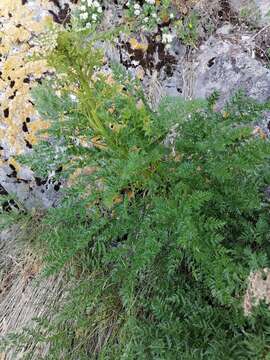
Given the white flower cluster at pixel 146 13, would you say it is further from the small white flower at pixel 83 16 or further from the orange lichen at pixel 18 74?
the orange lichen at pixel 18 74

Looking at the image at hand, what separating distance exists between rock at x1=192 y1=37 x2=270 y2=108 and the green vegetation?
0.78 m

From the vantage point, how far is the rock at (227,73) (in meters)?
3.05

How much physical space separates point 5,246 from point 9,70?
3.66ft

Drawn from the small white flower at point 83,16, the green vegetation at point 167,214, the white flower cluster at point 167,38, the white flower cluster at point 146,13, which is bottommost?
the green vegetation at point 167,214

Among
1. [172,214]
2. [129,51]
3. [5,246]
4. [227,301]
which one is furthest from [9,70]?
[227,301]

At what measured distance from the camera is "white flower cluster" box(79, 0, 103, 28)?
3.26 m

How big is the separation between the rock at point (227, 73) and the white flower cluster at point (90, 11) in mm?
725

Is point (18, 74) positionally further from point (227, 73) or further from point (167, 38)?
point (227, 73)

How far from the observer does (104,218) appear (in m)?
2.47

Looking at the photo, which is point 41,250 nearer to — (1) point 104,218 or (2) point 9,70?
(1) point 104,218

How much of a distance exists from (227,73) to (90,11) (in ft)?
3.18

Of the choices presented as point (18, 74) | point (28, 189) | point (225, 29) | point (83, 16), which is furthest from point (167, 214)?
point (225, 29)

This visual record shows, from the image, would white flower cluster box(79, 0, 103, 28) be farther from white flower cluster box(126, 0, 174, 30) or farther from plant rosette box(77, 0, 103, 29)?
white flower cluster box(126, 0, 174, 30)

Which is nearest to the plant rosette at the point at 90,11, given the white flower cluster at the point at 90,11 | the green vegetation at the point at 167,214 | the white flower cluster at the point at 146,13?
the white flower cluster at the point at 90,11
